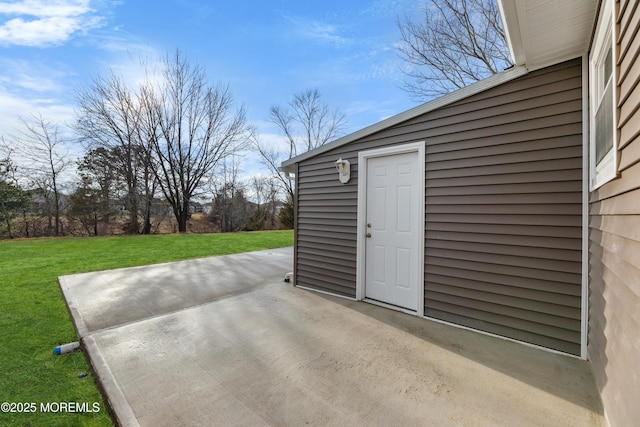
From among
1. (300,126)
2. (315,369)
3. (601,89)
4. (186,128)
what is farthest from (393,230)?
(300,126)

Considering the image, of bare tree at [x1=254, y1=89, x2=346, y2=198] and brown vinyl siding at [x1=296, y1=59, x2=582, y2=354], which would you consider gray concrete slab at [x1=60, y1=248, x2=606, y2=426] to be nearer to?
brown vinyl siding at [x1=296, y1=59, x2=582, y2=354]

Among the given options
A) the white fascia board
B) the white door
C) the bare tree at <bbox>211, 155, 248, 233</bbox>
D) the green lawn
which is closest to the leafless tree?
the bare tree at <bbox>211, 155, 248, 233</bbox>

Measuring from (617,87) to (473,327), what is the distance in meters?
2.24

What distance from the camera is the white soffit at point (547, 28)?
179 cm

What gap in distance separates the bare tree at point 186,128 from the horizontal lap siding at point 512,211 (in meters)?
14.5

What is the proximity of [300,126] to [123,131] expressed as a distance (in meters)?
10.3

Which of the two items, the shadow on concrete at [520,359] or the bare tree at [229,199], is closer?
the shadow on concrete at [520,359]

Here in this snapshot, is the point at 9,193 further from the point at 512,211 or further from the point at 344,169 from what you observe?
the point at 512,211

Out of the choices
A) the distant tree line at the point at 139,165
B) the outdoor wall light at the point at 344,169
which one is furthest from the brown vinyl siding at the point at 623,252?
the distant tree line at the point at 139,165

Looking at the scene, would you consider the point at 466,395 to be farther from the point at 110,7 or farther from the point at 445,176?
the point at 110,7

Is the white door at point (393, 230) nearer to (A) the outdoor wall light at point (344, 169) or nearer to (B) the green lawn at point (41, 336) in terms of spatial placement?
(A) the outdoor wall light at point (344, 169)

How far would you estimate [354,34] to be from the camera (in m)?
7.44

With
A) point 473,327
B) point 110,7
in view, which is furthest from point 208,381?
point 110,7

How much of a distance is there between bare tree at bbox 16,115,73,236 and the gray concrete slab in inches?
440
